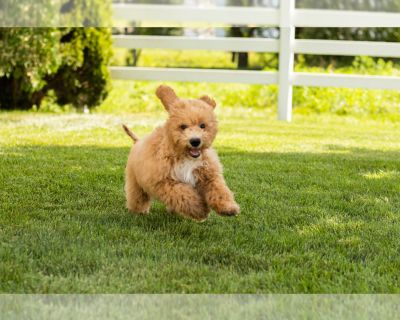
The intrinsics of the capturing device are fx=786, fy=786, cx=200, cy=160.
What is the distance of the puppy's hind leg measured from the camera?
300 centimetres

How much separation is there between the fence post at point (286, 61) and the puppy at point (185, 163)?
158 inches

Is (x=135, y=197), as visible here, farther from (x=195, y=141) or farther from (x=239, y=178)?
(x=239, y=178)

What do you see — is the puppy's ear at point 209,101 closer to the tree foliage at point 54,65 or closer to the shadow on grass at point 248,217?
the shadow on grass at point 248,217

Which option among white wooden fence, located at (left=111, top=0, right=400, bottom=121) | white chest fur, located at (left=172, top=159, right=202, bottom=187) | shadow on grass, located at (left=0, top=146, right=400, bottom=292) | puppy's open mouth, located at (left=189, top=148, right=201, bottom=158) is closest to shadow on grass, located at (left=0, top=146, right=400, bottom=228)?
shadow on grass, located at (left=0, top=146, right=400, bottom=292)

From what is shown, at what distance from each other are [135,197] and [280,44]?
13.9 feet

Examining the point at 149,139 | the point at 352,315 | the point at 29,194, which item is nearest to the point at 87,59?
the point at 29,194

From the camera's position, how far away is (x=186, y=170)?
A: 2791 mm

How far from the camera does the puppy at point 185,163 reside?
2.66 m

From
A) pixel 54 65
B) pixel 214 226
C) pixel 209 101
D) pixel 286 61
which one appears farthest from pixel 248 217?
pixel 286 61

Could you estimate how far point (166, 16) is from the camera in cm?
732

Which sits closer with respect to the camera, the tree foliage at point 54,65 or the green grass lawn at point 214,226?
the green grass lawn at point 214,226

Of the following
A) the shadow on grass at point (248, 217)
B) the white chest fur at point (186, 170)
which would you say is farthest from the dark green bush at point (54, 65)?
the white chest fur at point (186, 170)

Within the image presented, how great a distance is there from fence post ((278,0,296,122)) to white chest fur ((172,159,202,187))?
4.09 m

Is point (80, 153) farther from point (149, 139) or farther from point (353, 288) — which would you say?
point (353, 288)
